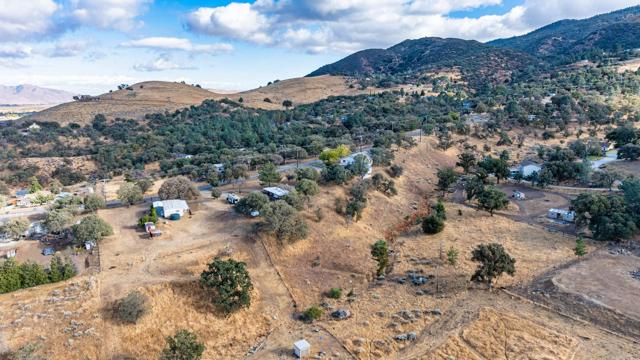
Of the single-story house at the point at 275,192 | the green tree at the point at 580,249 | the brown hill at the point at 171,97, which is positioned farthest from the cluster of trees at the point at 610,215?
the brown hill at the point at 171,97

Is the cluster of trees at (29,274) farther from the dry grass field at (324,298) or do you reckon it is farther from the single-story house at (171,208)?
the single-story house at (171,208)

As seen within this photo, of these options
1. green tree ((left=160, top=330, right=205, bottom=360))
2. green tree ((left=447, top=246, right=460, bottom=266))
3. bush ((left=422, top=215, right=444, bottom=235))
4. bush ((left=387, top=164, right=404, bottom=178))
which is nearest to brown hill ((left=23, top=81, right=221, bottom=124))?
bush ((left=387, top=164, right=404, bottom=178))

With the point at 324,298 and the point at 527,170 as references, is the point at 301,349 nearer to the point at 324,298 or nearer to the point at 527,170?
the point at 324,298

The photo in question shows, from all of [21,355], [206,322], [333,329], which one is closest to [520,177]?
[333,329]

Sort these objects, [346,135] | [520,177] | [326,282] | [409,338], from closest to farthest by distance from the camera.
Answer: [409,338] < [326,282] < [520,177] < [346,135]

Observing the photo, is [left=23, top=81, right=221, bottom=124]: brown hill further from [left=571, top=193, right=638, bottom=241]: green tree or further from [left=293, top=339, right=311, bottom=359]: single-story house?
[left=571, top=193, right=638, bottom=241]: green tree

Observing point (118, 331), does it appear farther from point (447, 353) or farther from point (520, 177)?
point (520, 177)
